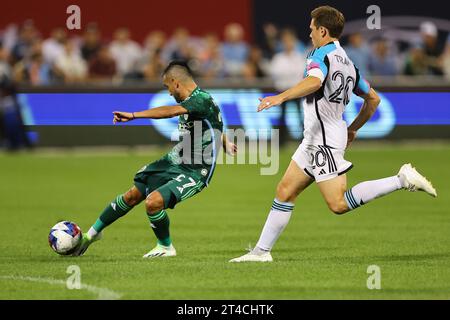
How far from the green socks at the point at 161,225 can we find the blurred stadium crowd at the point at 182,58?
45.4ft

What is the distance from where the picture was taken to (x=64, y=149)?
79.1 feet

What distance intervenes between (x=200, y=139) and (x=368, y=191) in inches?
A: 70.1

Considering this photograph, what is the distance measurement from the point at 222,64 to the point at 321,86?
53.3ft

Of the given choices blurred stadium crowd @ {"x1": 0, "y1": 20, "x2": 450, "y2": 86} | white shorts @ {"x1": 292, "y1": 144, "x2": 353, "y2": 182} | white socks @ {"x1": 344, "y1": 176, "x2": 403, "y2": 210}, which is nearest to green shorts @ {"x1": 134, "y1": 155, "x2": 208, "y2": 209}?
white shorts @ {"x1": 292, "y1": 144, "x2": 353, "y2": 182}

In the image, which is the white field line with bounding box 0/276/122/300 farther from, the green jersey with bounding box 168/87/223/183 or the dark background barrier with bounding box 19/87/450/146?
the dark background barrier with bounding box 19/87/450/146

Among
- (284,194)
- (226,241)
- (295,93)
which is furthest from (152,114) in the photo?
(226,241)

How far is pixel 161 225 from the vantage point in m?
10.6

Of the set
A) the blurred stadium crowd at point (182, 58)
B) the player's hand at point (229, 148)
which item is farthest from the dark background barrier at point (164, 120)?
the player's hand at point (229, 148)

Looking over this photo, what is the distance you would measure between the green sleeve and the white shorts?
1.06 meters

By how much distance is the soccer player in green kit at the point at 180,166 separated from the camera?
34.2ft

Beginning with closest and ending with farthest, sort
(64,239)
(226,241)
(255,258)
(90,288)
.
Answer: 1. (90,288)
2. (255,258)
3. (64,239)
4. (226,241)

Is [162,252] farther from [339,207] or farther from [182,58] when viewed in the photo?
[182,58]

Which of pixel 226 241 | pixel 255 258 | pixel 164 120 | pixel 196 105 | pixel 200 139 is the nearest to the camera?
pixel 255 258

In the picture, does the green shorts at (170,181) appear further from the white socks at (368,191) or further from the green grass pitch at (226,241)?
the white socks at (368,191)
